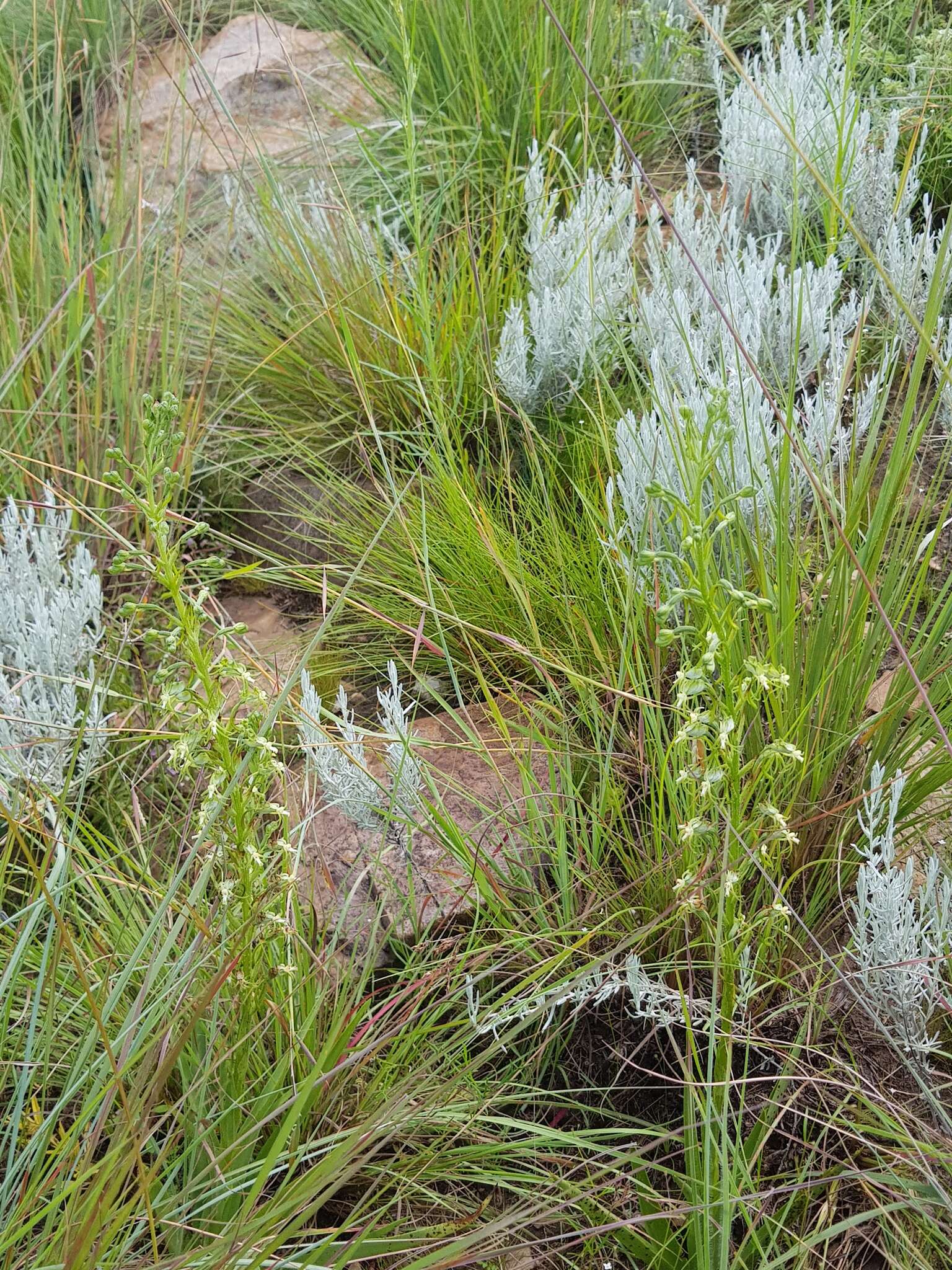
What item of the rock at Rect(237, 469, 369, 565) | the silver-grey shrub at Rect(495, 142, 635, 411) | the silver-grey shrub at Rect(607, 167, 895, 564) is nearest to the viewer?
the silver-grey shrub at Rect(607, 167, 895, 564)

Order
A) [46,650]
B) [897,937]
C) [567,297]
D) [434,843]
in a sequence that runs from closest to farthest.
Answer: [897,937]
[434,843]
[46,650]
[567,297]

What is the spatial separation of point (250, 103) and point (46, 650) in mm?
2507

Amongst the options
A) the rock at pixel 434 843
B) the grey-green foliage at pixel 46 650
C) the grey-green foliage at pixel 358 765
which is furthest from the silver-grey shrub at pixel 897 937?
the grey-green foliage at pixel 46 650

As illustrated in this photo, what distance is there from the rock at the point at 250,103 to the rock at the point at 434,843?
2499 millimetres

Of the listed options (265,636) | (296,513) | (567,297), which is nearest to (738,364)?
(567,297)

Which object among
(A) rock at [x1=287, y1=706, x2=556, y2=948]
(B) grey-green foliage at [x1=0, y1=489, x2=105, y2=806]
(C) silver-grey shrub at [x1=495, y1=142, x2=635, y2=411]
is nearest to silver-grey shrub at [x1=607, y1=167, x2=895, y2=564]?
(C) silver-grey shrub at [x1=495, y1=142, x2=635, y2=411]

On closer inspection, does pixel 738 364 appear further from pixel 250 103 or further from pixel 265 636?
pixel 250 103

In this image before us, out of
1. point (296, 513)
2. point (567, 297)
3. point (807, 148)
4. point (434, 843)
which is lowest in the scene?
point (434, 843)

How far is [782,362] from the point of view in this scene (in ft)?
8.44

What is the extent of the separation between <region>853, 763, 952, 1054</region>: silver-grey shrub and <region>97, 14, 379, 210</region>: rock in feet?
10.2

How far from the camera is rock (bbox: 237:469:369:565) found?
A: 272 centimetres

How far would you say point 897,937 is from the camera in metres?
1.56

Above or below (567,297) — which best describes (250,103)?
above

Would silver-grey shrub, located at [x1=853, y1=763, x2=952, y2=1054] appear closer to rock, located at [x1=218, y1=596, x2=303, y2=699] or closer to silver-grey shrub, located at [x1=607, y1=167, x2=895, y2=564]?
silver-grey shrub, located at [x1=607, y1=167, x2=895, y2=564]
